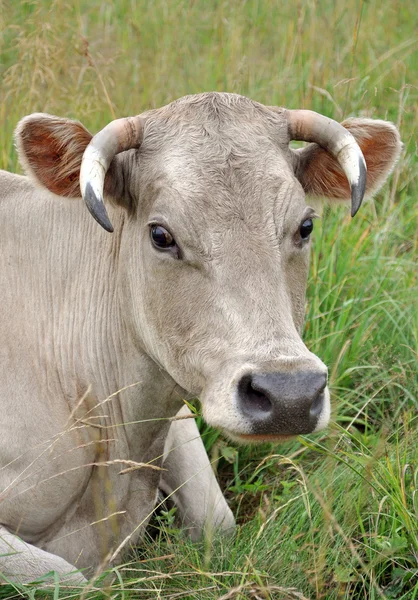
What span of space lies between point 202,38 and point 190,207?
5.35 metres

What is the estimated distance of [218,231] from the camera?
3.88 m

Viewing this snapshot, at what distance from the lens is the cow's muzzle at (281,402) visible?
11.4 feet

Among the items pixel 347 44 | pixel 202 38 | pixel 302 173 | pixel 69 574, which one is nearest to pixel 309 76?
pixel 347 44

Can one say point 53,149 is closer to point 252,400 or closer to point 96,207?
point 96,207

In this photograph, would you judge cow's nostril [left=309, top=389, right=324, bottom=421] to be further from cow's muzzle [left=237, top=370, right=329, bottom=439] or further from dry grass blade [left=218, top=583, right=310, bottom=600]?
dry grass blade [left=218, top=583, right=310, bottom=600]

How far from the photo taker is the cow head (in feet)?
11.8

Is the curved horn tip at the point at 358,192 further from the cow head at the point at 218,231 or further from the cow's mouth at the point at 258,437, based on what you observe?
the cow's mouth at the point at 258,437

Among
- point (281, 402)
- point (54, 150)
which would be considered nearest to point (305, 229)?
point (281, 402)

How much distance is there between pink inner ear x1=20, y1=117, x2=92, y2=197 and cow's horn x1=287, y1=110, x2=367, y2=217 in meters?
0.90

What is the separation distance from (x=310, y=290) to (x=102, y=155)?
232 centimetres

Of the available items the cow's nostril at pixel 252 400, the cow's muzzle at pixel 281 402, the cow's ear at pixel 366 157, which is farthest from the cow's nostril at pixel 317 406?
the cow's ear at pixel 366 157

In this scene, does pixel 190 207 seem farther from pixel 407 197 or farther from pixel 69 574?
pixel 407 197

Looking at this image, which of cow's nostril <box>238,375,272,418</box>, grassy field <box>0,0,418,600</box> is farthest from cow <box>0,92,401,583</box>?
grassy field <box>0,0,418,600</box>

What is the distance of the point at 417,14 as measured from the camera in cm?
935
